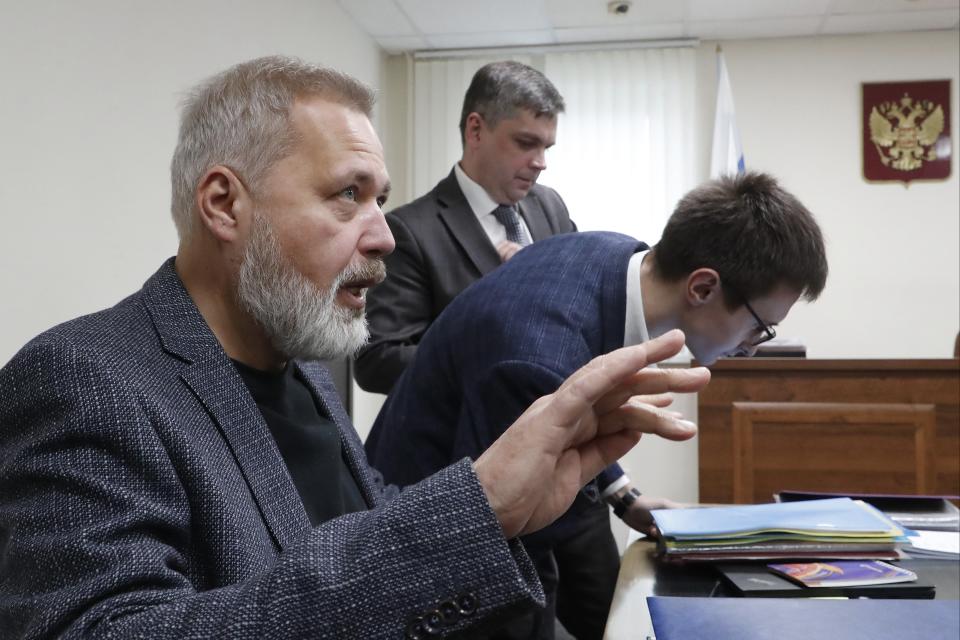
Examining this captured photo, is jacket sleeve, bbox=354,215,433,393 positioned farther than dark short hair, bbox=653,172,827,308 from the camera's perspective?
Yes

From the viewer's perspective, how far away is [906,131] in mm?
4742

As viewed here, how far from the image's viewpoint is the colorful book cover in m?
1.16

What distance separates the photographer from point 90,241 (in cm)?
239

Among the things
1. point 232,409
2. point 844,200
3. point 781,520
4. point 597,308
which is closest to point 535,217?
point 597,308

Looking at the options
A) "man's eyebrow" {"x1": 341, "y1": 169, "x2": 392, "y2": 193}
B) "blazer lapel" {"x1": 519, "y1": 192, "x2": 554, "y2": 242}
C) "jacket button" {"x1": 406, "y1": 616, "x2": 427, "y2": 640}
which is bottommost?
"jacket button" {"x1": 406, "y1": 616, "x2": 427, "y2": 640}

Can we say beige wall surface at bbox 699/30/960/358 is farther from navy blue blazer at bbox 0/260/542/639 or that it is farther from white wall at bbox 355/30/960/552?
navy blue blazer at bbox 0/260/542/639

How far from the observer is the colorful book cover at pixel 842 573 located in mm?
1163

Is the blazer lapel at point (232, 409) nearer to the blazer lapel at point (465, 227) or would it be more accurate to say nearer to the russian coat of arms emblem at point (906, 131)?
the blazer lapel at point (465, 227)

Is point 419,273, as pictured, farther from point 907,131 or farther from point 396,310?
point 907,131

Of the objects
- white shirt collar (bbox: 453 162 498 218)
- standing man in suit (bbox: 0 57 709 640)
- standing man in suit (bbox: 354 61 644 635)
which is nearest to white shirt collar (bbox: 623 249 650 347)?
standing man in suit (bbox: 0 57 709 640)

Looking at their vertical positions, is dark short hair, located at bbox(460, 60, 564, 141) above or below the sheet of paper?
above

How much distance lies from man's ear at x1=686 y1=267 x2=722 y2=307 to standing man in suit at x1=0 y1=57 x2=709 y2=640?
29.0 inches

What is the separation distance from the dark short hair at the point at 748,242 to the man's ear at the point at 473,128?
3.05ft

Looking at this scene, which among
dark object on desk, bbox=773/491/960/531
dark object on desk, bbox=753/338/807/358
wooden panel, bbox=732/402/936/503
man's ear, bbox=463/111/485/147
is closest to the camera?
dark object on desk, bbox=773/491/960/531
